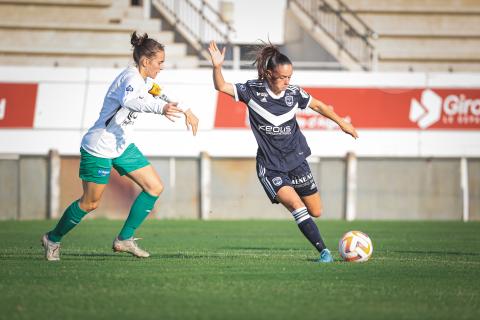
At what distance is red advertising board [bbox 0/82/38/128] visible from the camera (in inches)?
837

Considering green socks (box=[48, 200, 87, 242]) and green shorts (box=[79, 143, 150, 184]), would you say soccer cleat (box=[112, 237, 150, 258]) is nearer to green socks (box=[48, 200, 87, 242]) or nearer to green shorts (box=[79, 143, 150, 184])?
green socks (box=[48, 200, 87, 242])

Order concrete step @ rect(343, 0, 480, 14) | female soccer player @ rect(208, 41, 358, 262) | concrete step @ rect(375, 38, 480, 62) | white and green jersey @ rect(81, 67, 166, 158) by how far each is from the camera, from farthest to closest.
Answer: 1. concrete step @ rect(343, 0, 480, 14)
2. concrete step @ rect(375, 38, 480, 62)
3. female soccer player @ rect(208, 41, 358, 262)
4. white and green jersey @ rect(81, 67, 166, 158)

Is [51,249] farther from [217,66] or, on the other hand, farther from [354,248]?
[354,248]

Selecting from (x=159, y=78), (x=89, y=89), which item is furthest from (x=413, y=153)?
(x=89, y=89)

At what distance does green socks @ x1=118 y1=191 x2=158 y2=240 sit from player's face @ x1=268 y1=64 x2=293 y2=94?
5.25 feet

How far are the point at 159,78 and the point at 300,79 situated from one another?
2870mm

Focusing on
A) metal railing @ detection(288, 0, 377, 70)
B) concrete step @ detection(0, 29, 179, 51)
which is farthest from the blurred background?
metal railing @ detection(288, 0, 377, 70)

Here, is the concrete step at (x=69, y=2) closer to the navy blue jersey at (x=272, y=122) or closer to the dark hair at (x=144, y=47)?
the dark hair at (x=144, y=47)

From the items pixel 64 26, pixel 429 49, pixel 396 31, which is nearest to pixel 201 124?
pixel 64 26

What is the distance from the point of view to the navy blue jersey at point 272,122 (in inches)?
398

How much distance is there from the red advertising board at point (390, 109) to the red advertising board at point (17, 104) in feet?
12.4

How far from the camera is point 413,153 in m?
21.7

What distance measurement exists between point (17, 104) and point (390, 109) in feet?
25.1

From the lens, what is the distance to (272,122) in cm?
1012
